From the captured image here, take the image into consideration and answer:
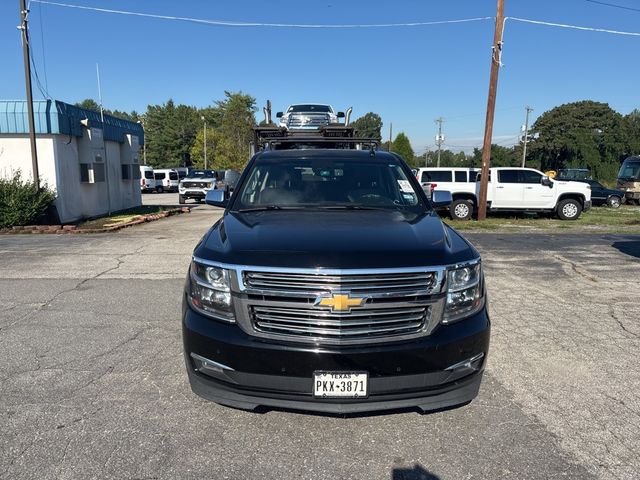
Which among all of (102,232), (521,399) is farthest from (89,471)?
(102,232)

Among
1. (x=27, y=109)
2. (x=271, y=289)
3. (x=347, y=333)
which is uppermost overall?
(x=27, y=109)

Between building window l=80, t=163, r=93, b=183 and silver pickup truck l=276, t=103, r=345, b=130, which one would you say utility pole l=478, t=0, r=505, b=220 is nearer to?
silver pickup truck l=276, t=103, r=345, b=130

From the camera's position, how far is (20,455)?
282cm

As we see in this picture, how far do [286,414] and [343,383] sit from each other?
2.82 ft

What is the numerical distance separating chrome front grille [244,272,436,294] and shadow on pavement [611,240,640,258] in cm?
899

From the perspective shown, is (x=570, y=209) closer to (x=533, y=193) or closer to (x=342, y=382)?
(x=533, y=193)

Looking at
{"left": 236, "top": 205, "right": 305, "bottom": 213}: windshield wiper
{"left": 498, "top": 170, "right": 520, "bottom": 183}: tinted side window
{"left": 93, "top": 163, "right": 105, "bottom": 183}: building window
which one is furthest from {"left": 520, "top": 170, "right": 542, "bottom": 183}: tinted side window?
{"left": 236, "top": 205, "right": 305, "bottom": 213}: windshield wiper

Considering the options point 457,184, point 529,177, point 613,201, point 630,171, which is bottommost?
point 613,201

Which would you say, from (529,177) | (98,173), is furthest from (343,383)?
(529,177)

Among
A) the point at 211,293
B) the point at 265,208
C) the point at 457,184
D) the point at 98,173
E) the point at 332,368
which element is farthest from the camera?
the point at 457,184

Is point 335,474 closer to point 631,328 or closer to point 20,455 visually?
point 20,455

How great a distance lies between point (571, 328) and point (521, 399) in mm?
2055

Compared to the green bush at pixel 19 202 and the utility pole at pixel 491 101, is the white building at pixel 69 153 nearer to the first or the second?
the green bush at pixel 19 202

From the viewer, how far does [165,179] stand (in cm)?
4472
